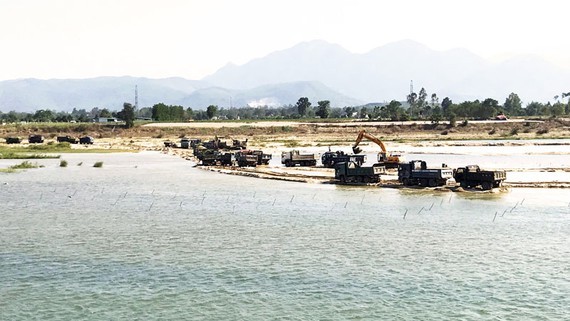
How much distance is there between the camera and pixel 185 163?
281ft

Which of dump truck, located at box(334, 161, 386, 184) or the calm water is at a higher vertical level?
dump truck, located at box(334, 161, 386, 184)

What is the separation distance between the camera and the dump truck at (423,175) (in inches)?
2036

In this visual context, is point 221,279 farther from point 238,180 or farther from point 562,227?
point 238,180

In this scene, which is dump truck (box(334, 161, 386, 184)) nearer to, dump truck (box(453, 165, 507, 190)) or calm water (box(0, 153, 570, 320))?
calm water (box(0, 153, 570, 320))

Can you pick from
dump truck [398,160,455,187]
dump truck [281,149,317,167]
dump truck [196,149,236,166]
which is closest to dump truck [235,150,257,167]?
dump truck [196,149,236,166]

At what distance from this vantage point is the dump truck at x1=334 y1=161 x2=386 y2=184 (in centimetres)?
5556

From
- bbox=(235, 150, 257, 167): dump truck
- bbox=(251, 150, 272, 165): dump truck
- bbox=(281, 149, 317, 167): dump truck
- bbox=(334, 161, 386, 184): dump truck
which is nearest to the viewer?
bbox=(334, 161, 386, 184): dump truck

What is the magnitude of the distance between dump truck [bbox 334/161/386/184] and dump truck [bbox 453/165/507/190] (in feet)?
21.4

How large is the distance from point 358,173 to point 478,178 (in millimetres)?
10083

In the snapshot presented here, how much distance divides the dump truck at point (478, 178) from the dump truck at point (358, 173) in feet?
21.4

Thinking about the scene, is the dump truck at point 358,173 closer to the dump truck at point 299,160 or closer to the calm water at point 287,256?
the calm water at point 287,256

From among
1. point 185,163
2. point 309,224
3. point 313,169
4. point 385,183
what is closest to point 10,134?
point 185,163

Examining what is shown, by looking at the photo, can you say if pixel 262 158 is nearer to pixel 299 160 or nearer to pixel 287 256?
pixel 299 160

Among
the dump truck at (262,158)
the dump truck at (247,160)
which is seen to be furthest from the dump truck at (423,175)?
the dump truck at (262,158)
